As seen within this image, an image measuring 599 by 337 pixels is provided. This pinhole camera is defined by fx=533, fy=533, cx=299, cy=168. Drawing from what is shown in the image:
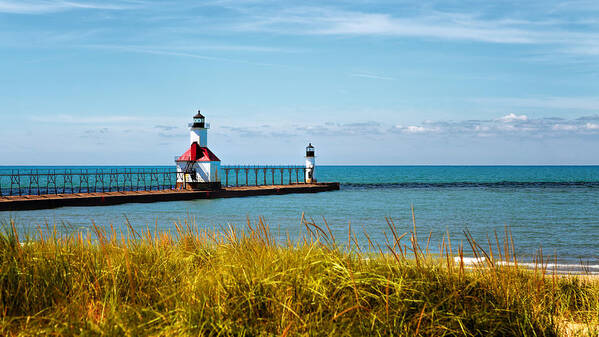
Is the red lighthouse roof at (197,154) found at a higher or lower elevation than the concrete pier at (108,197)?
higher

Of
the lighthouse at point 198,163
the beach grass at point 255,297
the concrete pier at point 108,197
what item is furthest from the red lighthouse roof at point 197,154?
the beach grass at point 255,297

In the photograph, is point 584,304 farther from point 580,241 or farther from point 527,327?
point 580,241

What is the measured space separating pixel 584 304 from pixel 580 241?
56.1 feet

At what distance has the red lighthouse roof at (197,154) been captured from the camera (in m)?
50.8

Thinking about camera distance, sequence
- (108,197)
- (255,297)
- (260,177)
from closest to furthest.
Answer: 1. (255,297)
2. (108,197)
3. (260,177)

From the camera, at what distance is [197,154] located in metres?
51.2

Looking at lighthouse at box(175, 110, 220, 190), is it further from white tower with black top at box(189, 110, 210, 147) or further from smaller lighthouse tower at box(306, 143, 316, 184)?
smaller lighthouse tower at box(306, 143, 316, 184)

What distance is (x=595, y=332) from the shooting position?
538 centimetres

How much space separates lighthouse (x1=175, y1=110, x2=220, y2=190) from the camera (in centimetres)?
5097

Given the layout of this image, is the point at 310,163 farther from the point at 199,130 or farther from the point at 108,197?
the point at 108,197

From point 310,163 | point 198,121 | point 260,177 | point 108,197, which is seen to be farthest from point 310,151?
point 260,177

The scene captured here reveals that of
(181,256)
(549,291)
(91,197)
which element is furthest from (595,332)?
(91,197)

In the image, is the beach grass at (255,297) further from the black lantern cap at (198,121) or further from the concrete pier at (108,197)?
the black lantern cap at (198,121)

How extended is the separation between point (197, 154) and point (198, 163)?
88 centimetres
